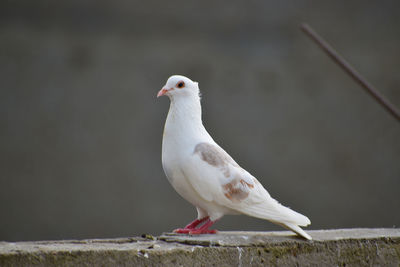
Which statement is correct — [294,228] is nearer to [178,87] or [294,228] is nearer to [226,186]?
[226,186]

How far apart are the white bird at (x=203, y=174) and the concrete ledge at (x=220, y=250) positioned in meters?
0.11

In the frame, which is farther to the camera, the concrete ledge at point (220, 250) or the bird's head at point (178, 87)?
the bird's head at point (178, 87)

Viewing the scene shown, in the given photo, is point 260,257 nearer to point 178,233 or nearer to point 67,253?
point 178,233

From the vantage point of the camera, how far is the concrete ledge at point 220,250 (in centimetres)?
226

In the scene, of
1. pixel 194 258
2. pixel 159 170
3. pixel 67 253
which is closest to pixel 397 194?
pixel 159 170

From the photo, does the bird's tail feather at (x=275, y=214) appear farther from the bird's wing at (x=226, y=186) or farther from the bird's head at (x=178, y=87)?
the bird's head at (x=178, y=87)

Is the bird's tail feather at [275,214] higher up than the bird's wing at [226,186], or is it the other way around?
the bird's wing at [226,186]

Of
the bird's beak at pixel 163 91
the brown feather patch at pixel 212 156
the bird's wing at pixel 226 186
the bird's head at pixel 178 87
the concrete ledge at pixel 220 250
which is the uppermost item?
the bird's head at pixel 178 87

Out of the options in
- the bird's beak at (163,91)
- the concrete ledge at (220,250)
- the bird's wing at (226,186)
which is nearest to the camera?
the concrete ledge at (220,250)

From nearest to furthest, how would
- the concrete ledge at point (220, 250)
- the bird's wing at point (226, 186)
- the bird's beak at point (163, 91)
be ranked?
the concrete ledge at point (220, 250) < the bird's wing at point (226, 186) < the bird's beak at point (163, 91)

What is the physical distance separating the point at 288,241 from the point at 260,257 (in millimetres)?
172

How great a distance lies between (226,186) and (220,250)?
284mm

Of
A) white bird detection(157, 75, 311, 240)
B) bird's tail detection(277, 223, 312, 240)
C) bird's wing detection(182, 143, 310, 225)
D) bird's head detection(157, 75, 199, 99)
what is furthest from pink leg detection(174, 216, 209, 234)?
bird's head detection(157, 75, 199, 99)

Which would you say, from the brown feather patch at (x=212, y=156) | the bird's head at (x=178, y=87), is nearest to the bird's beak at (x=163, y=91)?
the bird's head at (x=178, y=87)
